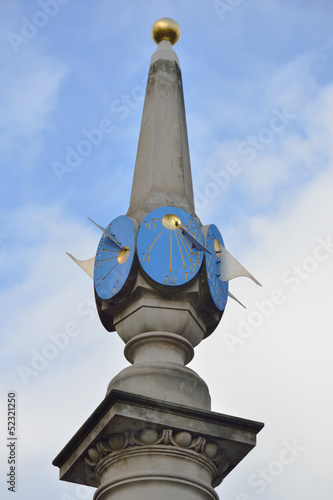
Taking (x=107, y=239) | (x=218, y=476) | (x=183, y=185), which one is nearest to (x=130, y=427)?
(x=218, y=476)

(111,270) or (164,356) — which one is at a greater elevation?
(111,270)

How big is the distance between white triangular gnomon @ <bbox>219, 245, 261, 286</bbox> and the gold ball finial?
19.8 feet

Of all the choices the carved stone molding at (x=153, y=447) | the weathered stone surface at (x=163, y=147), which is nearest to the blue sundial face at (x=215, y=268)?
the weathered stone surface at (x=163, y=147)

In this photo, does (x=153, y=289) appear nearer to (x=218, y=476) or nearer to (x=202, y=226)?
(x=202, y=226)

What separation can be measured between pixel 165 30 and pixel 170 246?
6.69m

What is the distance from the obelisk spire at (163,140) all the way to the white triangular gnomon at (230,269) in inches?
44.5

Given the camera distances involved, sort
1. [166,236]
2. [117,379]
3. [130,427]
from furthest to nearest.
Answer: [166,236] < [117,379] < [130,427]

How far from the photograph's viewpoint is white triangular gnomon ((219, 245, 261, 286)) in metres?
19.7

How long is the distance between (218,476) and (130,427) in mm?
1981

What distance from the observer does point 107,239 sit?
19688 millimetres

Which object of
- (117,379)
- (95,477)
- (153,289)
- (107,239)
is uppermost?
(107,239)

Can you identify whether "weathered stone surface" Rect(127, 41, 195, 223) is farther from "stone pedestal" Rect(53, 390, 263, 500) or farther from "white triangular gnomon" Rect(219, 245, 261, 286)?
"stone pedestal" Rect(53, 390, 263, 500)

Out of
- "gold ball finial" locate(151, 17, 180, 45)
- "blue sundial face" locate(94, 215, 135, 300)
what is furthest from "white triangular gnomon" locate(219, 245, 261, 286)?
"gold ball finial" locate(151, 17, 180, 45)

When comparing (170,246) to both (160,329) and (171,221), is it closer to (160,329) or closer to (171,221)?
(171,221)
